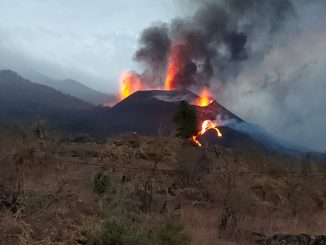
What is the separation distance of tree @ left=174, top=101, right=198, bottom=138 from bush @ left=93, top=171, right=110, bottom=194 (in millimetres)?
20964

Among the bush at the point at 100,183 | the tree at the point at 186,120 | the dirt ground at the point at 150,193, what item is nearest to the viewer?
the dirt ground at the point at 150,193

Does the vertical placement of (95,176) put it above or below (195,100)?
below

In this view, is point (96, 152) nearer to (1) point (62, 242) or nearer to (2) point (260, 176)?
Result: (2) point (260, 176)

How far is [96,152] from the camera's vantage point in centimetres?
2975

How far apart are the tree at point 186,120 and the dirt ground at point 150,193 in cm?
759

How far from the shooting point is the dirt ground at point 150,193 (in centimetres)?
1214

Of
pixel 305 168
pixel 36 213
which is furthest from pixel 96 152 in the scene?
pixel 36 213

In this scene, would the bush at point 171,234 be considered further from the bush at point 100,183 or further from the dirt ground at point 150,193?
the bush at point 100,183

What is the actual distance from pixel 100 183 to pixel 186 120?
76.8 feet

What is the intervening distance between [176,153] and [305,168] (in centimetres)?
902

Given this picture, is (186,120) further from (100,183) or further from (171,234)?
(171,234)

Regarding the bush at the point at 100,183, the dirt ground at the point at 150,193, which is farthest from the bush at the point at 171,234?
the bush at the point at 100,183

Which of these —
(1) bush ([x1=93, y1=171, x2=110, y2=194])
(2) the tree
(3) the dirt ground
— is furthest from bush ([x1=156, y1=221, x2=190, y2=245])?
(2) the tree

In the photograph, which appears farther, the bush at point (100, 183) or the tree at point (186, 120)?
the tree at point (186, 120)
